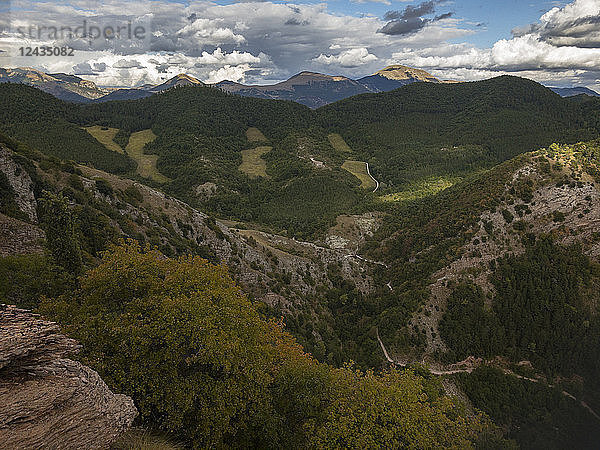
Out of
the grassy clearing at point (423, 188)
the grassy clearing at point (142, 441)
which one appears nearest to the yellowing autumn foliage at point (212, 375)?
the grassy clearing at point (142, 441)

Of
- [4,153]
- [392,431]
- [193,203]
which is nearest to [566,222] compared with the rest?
[392,431]

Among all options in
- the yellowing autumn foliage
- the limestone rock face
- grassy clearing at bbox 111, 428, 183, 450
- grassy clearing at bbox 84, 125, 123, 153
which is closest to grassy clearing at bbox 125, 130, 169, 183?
grassy clearing at bbox 84, 125, 123, 153

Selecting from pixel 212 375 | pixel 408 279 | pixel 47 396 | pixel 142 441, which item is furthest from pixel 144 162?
pixel 47 396

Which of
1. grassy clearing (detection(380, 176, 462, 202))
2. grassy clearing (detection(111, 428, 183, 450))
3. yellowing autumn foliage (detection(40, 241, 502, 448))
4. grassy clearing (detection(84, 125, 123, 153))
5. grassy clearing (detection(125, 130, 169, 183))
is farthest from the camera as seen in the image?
grassy clearing (detection(84, 125, 123, 153))

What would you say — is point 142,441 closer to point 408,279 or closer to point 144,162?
point 408,279

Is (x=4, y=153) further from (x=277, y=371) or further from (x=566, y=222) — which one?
(x=566, y=222)

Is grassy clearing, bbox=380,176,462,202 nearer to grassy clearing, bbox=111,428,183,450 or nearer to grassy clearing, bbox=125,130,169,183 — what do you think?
grassy clearing, bbox=125,130,169,183
